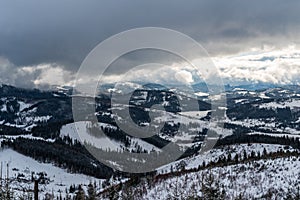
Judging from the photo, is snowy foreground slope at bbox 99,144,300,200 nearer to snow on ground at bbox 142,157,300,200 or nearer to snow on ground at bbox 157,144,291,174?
snow on ground at bbox 142,157,300,200

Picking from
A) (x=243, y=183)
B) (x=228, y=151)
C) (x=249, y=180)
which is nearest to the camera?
(x=243, y=183)

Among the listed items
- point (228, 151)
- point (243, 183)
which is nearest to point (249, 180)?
point (243, 183)

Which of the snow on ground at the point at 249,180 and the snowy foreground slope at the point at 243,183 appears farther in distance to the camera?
the snow on ground at the point at 249,180

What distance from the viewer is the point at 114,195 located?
41.7m

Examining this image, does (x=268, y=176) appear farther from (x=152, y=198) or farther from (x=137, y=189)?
(x=137, y=189)

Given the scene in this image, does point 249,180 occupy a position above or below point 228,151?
below

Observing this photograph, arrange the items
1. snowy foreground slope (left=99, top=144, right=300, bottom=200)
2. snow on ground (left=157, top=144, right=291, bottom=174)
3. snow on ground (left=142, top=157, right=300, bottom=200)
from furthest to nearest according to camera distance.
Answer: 1. snow on ground (left=157, top=144, right=291, bottom=174)
2. snow on ground (left=142, top=157, right=300, bottom=200)
3. snowy foreground slope (left=99, top=144, right=300, bottom=200)

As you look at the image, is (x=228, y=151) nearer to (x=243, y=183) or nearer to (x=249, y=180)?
(x=249, y=180)

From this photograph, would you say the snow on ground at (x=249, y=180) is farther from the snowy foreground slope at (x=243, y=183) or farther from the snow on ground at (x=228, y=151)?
the snow on ground at (x=228, y=151)

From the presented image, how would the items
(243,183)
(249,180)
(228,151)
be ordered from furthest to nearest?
(228,151) < (249,180) < (243,183)

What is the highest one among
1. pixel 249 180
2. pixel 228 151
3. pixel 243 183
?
pixel 228 151

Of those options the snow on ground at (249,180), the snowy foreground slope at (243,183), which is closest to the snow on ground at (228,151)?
the snowy foreground slope at (243,183)

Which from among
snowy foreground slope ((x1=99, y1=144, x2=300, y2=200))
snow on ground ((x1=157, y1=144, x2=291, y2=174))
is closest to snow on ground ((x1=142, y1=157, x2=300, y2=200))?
snowy foreground slope ((x1=99, y1=144, x2=300, y2=200))

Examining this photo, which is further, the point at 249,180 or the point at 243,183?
the point at 249,180
